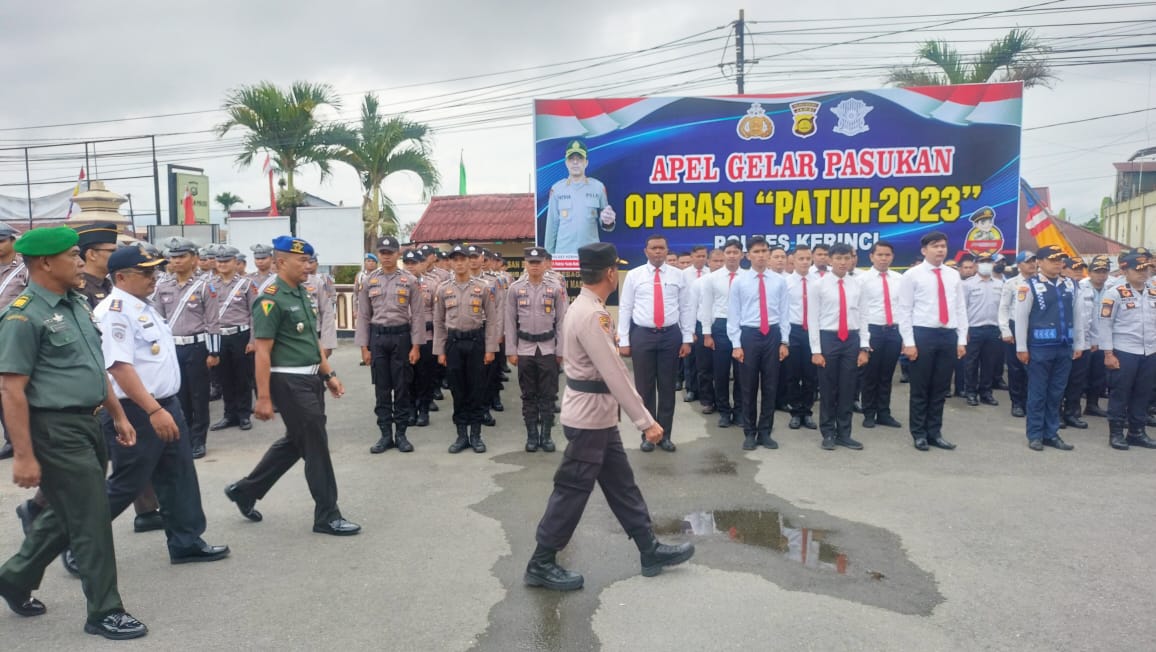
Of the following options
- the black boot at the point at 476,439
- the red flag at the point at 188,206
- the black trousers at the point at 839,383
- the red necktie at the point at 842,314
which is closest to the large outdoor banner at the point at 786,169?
the red necktie at the point at 842,314

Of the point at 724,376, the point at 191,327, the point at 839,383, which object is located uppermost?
the point at 191,327

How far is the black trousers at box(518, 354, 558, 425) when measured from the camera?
22.9 ft

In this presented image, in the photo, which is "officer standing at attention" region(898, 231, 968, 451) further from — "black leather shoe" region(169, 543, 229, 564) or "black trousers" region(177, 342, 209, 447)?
"black trousers" region(177, 342, 209, 447)

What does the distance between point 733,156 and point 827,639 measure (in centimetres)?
860

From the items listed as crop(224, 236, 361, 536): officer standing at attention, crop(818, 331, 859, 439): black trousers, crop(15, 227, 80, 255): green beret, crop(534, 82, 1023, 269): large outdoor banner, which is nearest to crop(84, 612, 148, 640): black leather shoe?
crop(224, 236, 361, 536): officer standing at attention

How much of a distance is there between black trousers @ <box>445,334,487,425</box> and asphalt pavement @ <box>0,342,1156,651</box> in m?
0.51

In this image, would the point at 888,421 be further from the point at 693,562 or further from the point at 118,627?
the point at 118,627

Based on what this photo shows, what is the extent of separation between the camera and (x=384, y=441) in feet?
23.0

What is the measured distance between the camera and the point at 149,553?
450 centimetres

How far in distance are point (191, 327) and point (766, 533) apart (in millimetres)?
5920

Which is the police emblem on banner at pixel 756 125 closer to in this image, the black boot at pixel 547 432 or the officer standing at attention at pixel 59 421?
the black boot at pixel 547 432

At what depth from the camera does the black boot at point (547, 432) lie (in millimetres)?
6955

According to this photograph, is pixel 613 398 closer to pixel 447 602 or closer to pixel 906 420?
pixel 447 602

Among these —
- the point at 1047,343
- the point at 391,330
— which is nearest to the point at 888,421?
the point at 1047,343
